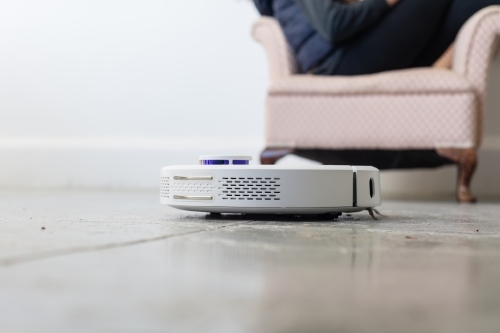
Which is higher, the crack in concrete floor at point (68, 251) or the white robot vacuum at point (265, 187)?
the white robot vacuum at point (265, 187)

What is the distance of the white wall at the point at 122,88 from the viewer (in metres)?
3.11

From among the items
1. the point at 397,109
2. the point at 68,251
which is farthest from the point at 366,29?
the point at 68,251

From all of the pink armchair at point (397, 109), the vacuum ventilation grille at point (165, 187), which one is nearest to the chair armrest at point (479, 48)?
the pink armchair at point (397, 109)

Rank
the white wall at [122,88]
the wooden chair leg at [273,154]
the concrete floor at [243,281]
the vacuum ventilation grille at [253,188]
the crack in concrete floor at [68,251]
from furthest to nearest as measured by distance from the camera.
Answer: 1. the white wall at [122,88]
2. the wooden chair leg at [273,154]
3. the vacuum ventilation grille at [253,188]
4. the crack in concrete floor at [68,251]
5. the concrete floor at [243,281]

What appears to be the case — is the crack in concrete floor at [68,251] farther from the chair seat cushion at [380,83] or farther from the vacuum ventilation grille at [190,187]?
the chair seat cushion at [380,83]

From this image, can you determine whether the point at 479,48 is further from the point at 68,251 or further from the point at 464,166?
the point at 68,251

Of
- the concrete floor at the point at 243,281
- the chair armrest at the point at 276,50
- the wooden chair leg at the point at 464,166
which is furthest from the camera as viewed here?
the chair armrest at the point at 276,50

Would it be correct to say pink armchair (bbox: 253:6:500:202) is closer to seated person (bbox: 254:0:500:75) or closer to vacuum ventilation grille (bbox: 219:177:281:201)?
seated person (bbox: 254:0:500:75)

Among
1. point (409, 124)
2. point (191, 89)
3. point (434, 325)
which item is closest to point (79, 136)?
point (191, 89)

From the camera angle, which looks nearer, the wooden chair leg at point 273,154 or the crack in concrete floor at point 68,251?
the crack in concrete floor at point 68,251

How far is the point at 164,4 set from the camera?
321cm

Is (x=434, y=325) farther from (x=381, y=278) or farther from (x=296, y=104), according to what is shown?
(x=296, y=104)

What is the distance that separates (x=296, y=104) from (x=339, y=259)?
5.60 feet

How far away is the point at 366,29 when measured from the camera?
2.21 meters
